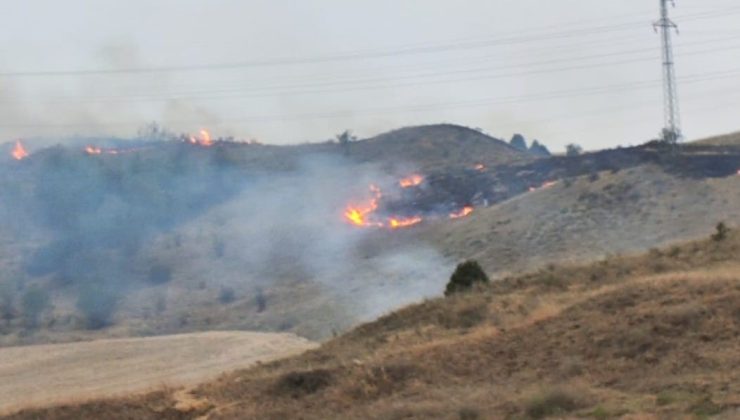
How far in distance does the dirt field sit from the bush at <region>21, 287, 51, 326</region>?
11.3 m

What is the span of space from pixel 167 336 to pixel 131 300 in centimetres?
1427

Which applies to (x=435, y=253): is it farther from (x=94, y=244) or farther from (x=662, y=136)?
(x=94, y=244)

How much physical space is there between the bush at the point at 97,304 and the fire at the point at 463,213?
80.5 ft

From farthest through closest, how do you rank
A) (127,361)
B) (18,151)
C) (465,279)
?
(18,151), (127,361), (465,279)

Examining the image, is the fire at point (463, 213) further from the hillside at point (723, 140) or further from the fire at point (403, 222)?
the hillside at point (723, 140)

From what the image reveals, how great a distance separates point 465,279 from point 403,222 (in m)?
39.9

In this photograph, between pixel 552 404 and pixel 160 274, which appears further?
→ pixel 160 274

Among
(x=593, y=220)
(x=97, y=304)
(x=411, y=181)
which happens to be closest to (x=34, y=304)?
(x=97, y=304)

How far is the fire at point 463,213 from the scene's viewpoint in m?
72.4

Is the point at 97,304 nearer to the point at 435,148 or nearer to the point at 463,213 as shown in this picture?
the point at 463,213

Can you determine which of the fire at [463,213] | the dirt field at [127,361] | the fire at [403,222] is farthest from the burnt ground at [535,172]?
the dirt field at [127,361]

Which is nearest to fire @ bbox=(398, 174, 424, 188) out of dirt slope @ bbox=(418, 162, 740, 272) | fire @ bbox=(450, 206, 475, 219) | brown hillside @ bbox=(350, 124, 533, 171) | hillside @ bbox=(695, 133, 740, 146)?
brown hillside @ bbox=(350, 124, 533, 171)

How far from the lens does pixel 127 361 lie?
157 feet

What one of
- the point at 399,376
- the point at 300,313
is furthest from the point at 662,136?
the point at 399,376
